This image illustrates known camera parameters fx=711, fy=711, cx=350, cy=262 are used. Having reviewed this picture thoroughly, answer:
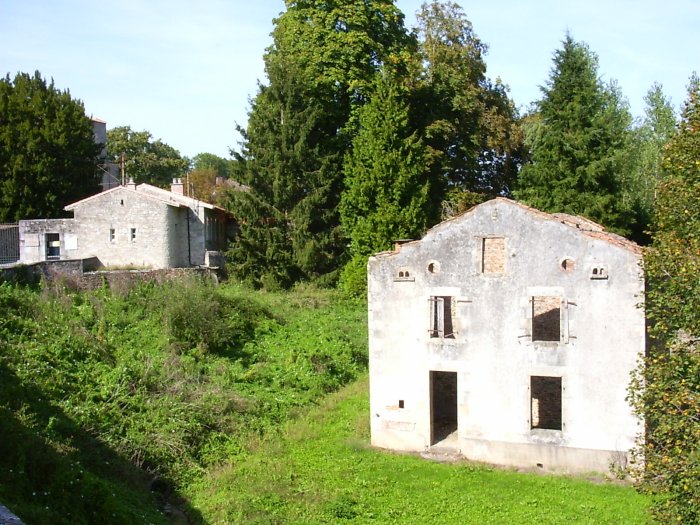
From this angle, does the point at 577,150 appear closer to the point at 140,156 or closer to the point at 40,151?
the point at 40,151

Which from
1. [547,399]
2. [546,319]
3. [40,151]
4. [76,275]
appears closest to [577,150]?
[546,319]

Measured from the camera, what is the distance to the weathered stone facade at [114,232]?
31703 millimetres

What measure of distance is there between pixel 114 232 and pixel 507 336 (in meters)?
20.4

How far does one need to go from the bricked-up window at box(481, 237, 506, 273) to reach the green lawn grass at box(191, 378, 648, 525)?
4.95m

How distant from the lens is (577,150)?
111ft

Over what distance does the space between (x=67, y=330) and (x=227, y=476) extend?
7769 mm

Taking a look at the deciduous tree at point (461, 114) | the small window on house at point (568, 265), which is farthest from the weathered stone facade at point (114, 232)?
the small window on house at point (568, 265)

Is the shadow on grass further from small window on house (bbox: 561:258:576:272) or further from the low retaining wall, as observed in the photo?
small window on house (bbox: 561:258:576:272)

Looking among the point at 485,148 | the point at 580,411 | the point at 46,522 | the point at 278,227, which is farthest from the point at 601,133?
the point at 46,522

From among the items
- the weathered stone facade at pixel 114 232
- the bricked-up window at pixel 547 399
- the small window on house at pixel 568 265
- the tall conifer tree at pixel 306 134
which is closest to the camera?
the small window on house at pixel 568 265

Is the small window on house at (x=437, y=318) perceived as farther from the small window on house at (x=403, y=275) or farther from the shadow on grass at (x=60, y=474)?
the shadow on grass at (x=60, y=474)

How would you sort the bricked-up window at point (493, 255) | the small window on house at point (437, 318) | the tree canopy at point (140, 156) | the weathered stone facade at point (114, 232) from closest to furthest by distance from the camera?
the bricked-up window at point (493, 255), the small window on house at point (437, 318), the weathered stone facade at point (114, 232), the tree canopy at point (140, 156)

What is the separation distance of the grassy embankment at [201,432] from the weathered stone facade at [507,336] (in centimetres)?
101

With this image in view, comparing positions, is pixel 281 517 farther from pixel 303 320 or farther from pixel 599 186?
pixel 599 186
